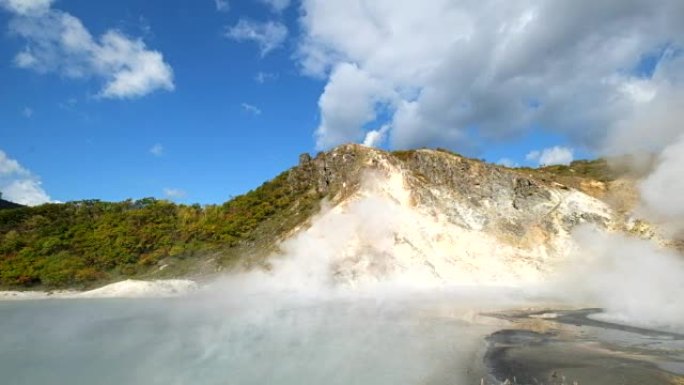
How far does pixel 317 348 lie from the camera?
1797 centimetres

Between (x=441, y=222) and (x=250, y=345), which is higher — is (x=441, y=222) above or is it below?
above

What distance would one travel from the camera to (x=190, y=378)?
1409 centimetres

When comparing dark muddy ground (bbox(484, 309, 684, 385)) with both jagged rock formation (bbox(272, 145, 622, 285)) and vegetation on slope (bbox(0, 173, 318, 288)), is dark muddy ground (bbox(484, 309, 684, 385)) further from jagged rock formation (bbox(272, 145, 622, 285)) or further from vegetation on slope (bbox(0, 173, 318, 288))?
vegetation on slope (bbox(0, 173, 318, 288))

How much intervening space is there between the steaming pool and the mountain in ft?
48.5

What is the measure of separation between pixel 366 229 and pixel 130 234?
29.1 meters

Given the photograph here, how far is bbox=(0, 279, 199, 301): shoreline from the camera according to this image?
4384 cm

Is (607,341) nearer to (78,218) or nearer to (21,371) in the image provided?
(21,371)

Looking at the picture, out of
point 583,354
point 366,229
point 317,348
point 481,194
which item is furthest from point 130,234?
point 583,354

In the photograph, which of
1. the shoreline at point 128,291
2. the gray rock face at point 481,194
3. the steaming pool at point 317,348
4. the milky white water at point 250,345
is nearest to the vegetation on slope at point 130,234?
the shoreline at point 128,291

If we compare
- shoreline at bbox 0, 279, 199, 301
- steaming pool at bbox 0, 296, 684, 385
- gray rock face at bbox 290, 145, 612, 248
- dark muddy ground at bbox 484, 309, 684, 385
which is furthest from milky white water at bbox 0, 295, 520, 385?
gray rock face at bbox 290, 145, 612, 248

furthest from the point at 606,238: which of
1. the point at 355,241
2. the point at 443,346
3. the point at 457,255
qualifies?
the point at 443,346

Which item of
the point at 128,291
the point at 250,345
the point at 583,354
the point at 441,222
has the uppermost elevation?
the point at 441,222

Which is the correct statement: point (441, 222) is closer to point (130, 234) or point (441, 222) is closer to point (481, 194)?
point (481, 194)

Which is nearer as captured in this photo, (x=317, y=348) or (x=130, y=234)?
(x=317, y=348)
